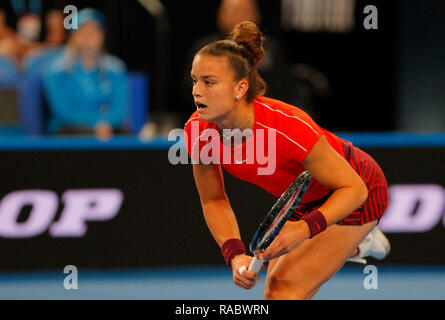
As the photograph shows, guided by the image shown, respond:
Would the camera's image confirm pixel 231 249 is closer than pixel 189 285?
Yes

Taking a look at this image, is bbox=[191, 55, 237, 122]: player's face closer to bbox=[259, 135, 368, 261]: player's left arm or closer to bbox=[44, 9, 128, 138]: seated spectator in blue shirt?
bbox=[259, 135, 368, 261]: player's left arm

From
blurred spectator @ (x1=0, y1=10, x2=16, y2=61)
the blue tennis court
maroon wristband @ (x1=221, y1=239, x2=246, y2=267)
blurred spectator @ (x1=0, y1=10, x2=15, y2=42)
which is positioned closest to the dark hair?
maroon wristband @ (x1=221, y1=239, x2=246, y2=267)

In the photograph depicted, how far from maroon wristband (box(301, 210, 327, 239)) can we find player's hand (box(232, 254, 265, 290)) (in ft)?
1.01

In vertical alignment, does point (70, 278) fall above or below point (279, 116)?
below

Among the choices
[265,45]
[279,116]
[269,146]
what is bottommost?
[269,146]

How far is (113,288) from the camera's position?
582cm

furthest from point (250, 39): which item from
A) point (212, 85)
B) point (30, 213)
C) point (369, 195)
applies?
point (30, 213)

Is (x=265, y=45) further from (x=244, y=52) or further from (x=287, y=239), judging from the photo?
(x=287, y=239)

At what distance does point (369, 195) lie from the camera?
3814 millimetres

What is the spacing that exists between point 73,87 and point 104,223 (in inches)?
48.7

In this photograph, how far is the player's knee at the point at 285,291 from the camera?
11.7 ft

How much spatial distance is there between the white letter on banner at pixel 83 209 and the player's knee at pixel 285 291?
2.63 metres

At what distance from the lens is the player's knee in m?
3.56

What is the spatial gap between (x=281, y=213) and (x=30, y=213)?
326 cm
